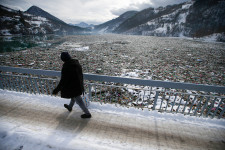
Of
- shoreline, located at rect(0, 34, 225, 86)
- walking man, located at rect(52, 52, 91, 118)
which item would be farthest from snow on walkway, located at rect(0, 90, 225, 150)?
shoreline, located at rect(0, 34, 225, 86)

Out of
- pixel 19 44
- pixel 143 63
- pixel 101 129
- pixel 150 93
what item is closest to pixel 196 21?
pixel 143 63

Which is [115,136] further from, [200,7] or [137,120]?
[200,7]

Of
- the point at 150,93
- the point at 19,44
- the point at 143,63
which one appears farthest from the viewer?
the point at 19,44

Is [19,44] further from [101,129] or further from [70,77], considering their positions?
[101,129]

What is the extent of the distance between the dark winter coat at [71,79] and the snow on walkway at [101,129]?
954 mm

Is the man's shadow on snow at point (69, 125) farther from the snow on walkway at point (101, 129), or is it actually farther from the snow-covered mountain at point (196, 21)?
the snow-covered mountain at point (196, 21)

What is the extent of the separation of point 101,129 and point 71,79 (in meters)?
1.59

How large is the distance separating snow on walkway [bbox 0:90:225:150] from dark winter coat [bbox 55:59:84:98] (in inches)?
37.6

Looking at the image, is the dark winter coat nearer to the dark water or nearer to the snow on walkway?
the snow on walkway

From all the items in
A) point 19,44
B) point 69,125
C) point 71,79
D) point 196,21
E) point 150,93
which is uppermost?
point 196,21

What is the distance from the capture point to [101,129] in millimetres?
2760

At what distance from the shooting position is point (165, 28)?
273ft

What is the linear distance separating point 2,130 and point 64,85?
195 centimetres

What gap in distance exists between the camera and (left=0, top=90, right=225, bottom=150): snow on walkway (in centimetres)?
238
